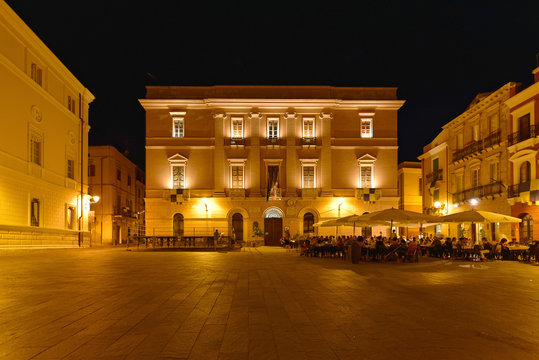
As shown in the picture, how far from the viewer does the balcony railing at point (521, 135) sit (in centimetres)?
2586

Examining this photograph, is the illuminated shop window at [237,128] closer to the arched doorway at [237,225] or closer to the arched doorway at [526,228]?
the arched doorway at [237,225]

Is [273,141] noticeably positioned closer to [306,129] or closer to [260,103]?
[306,129]

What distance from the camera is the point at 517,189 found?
27172 mm

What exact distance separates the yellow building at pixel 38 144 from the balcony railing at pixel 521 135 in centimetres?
2746

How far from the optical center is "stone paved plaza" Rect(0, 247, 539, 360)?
5.12 metres

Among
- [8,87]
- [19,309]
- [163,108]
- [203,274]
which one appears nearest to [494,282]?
[203,274]

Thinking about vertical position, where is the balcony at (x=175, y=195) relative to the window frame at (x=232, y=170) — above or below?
below

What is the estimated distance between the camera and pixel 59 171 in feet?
97.8

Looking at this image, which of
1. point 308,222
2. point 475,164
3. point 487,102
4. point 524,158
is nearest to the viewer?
point 524,158

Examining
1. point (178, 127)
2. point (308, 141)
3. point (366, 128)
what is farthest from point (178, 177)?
point (366, 128)

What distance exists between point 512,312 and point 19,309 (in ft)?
25.6

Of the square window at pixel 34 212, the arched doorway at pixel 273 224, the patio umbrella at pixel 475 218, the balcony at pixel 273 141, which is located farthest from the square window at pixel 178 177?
the patio umbrella at pixel 475 218

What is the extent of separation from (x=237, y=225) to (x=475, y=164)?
60.8 feet

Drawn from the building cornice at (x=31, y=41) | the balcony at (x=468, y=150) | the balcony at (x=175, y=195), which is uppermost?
the building cornice at (x=31, y=41)
